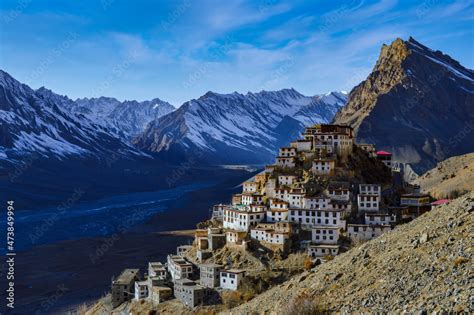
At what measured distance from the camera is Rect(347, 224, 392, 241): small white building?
59.4m

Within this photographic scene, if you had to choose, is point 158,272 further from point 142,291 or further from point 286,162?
point 286,162

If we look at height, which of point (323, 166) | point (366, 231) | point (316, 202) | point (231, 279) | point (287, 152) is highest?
point (287, 152)

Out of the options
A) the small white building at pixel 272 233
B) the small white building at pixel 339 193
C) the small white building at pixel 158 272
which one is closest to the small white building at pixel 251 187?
the small white building at pixel 272 233

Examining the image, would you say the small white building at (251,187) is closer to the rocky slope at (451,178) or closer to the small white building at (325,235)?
the small white building at (325,235)

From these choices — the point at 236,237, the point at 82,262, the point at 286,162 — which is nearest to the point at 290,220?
the point at 236,237

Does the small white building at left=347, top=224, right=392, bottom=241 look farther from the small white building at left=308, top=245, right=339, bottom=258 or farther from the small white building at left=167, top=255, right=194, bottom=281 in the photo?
the small white building at left=167, top=255, right=194, bottom=281

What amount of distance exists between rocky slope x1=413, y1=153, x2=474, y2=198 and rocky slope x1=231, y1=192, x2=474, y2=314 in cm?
6144

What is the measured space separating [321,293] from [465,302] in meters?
13.5

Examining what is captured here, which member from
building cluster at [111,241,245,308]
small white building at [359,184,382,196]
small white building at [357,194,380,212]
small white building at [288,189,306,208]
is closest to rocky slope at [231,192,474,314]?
building cluster at [111,241,245,308]

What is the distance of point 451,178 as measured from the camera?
407 ft

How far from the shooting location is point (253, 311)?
41.8 metres

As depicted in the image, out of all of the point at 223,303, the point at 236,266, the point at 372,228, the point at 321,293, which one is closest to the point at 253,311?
the point at 321,293

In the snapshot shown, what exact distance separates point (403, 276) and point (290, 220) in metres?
33.0

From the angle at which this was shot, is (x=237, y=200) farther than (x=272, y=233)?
Yes
